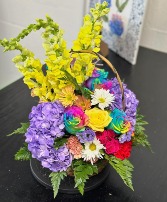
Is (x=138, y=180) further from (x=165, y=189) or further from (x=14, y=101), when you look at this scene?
(x=14, y=101)

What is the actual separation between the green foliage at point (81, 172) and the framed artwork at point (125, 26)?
738 mm

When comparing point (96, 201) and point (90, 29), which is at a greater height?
point (90, 29)

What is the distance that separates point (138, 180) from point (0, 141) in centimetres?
38

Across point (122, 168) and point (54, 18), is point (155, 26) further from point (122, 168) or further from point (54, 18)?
point (122, 168)

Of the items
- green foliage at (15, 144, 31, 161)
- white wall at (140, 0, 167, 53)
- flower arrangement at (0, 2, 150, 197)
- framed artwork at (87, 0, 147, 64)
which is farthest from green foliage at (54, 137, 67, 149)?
white wall at (140, 0, 167, 53)

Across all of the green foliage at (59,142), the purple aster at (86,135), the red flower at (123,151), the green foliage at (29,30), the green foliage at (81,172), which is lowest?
the green foliage at (81,172)

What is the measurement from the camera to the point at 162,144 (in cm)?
88

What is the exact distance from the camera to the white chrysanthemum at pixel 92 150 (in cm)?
61

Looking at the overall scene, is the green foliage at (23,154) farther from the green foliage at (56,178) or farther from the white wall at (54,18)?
the white wall at (54,18)

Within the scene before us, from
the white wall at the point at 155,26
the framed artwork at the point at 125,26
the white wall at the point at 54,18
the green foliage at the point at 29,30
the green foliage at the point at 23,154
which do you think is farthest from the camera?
the white wall at the point at 155,26

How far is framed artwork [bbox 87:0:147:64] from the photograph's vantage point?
1.19m

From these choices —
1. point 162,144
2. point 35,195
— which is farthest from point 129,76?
point 35,195

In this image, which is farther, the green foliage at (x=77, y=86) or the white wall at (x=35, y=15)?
the white wall at (x=35, y=15)

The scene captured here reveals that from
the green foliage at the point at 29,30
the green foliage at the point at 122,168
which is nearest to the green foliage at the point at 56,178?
the green foliage at the point at 122,168
